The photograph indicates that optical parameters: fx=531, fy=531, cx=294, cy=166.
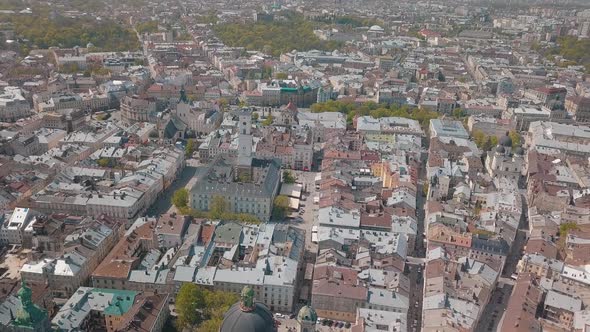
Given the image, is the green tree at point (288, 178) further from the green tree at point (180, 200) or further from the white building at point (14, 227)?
the white building at point (14, 227)

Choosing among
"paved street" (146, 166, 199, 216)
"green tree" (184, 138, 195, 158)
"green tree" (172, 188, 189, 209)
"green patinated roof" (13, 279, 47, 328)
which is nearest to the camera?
"green patinated roof" (13, 279, 47, 328)

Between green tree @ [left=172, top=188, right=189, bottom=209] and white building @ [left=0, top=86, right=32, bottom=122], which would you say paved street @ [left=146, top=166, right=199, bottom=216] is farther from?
white building @ [left=0, top=86, right=32, bottom=122]

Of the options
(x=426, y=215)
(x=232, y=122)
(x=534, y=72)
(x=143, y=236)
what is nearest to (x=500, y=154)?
(x=426, y=215)

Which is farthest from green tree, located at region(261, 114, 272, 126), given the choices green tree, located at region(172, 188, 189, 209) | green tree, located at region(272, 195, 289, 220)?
green tree, located at region(172, 188, 189, 209)

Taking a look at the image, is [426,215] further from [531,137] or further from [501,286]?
[531,137]

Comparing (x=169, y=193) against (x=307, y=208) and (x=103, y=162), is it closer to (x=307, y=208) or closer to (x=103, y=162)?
(x=103, y=162)

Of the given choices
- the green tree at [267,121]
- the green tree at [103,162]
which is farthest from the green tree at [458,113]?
the green tree at [103,162]

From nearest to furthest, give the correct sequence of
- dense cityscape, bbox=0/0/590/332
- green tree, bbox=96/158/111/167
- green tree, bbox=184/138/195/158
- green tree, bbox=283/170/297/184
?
dense cityscape, bbox=0/0/590/332 → green tree, bbox=283/170/297/184 → green tree, bbox=96/158/111/167 → green tree, bbox=184/138/195/158
